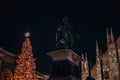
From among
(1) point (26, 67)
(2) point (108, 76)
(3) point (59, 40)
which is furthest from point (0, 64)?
(2) point (108, 76)

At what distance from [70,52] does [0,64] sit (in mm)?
25900

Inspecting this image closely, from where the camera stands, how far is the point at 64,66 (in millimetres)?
8664

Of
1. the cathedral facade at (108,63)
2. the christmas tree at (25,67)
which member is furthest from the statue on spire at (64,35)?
the cathedral facade at (108,63)

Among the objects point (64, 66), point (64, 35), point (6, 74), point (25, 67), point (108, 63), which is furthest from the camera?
point (108, 63)

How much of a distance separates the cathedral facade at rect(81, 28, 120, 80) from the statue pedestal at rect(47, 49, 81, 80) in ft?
137

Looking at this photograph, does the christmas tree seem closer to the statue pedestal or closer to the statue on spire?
the statue on spire

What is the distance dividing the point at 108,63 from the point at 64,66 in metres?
44.4

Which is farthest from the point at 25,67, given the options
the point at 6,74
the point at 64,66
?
the point at 64,66

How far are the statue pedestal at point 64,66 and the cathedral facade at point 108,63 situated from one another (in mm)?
41735

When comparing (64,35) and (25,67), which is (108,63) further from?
(64,35)

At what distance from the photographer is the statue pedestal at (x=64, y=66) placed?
856 cm

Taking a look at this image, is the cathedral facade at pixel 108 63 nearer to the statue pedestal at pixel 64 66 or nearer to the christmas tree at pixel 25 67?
the christmas tree at pixel 25 67

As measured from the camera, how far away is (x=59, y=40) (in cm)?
971

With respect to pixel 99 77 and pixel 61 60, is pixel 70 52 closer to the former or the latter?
pixel 61 60
